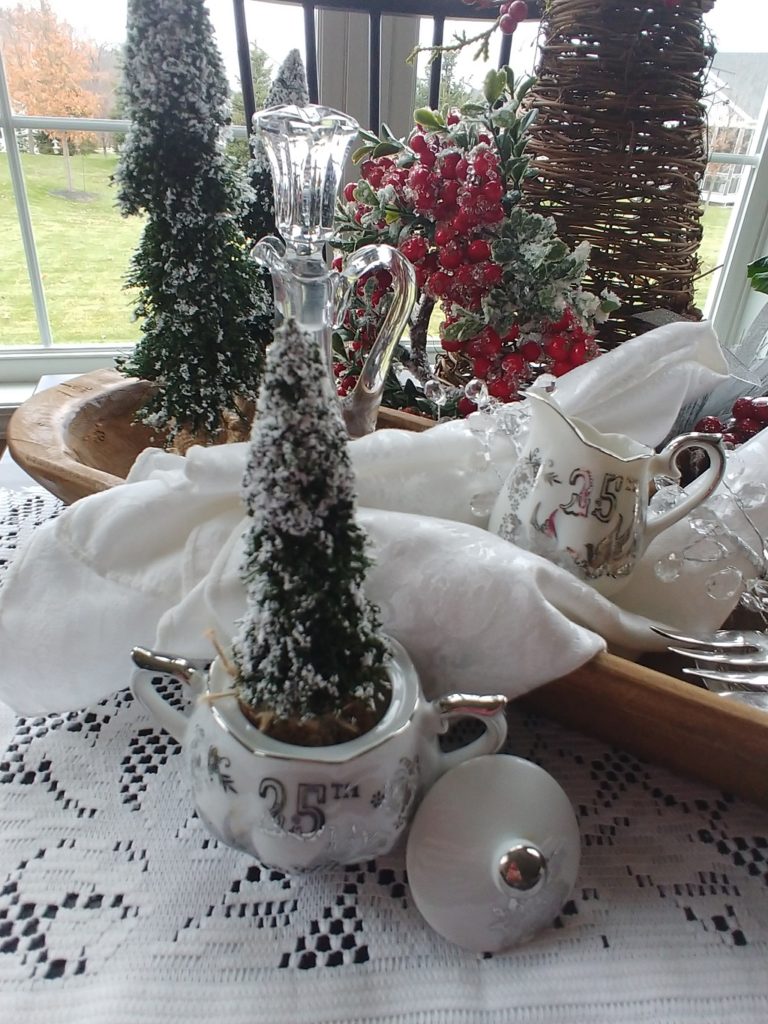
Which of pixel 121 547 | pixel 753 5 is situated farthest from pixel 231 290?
pixel 753 5

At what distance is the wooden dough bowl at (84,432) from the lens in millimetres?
500

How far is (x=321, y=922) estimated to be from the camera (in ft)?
1.02

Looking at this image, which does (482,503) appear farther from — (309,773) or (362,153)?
(362,153)

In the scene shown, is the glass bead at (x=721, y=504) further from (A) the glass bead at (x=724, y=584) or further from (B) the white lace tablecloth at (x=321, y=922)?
(B) the white lace tablecloth at (x=321, y=922)

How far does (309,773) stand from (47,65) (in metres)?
1.16

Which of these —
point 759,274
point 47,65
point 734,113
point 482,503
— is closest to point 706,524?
point 482,503

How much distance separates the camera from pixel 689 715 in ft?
1.09

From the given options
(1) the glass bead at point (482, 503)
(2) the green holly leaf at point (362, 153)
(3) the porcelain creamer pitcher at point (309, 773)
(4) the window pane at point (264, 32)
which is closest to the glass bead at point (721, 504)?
(1) the glass bead at point (482, 503)

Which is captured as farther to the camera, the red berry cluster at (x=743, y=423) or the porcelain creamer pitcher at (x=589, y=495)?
the red berry cluster at (x=743, y=423)

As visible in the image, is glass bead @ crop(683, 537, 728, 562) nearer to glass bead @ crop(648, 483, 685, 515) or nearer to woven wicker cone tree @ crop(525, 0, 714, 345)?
glass bead @ crop(648, 483, 685, 515)

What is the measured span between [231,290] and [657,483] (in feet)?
1.21

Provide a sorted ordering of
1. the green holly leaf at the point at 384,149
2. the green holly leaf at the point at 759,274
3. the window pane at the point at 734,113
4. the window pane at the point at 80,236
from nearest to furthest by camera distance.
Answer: the green holly leaf at the point at 384,149, the green holly leaf at the point at 759,274, the window pane at the point at 80,236, the window pane at the point at 734,113

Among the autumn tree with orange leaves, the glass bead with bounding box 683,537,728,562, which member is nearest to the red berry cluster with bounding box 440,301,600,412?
the glass bead with bounding box 683,537,728,562

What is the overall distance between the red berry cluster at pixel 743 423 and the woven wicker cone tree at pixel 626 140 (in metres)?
0.16
